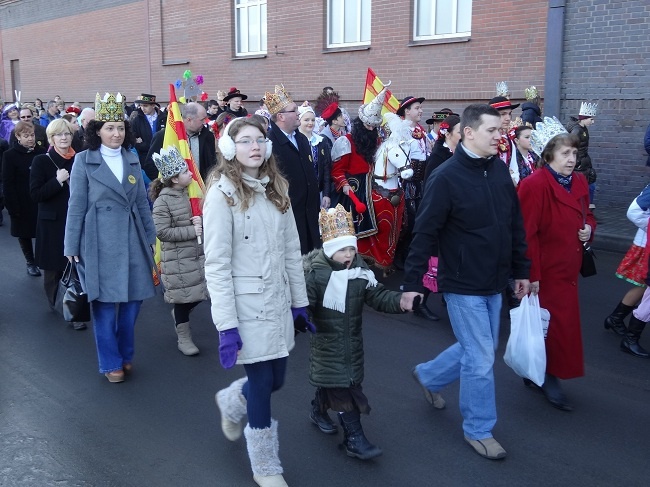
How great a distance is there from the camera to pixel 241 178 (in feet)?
11.7

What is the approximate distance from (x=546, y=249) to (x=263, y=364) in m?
2.11

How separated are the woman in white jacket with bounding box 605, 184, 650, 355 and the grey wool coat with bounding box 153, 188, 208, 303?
352 cm

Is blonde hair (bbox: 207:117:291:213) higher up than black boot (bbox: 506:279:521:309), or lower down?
higher up

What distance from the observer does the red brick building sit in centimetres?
1105

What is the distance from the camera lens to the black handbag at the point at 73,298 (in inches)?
209

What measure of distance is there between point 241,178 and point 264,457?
4.79 ft

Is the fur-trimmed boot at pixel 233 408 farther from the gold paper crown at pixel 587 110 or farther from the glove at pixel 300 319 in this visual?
the gold paper crown at pixel 587 110

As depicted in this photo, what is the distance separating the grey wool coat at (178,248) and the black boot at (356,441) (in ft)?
7.20

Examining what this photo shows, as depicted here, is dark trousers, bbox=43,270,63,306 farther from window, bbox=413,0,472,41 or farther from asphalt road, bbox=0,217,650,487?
window, bbox=413,0,472,41

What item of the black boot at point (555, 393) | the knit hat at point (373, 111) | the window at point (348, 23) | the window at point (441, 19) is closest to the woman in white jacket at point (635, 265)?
the black boot at point (555, 393)

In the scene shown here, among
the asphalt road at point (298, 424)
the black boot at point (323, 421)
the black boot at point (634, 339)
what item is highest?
the black boot at point (634, 339)

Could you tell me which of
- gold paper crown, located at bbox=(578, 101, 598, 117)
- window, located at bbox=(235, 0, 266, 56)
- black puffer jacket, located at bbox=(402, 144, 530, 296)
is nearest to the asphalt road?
black puffer jacket, located at bbox=(402, 144, 530, 296)

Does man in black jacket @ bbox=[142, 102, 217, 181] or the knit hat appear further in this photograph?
the knit hat

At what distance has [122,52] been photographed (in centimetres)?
2277
